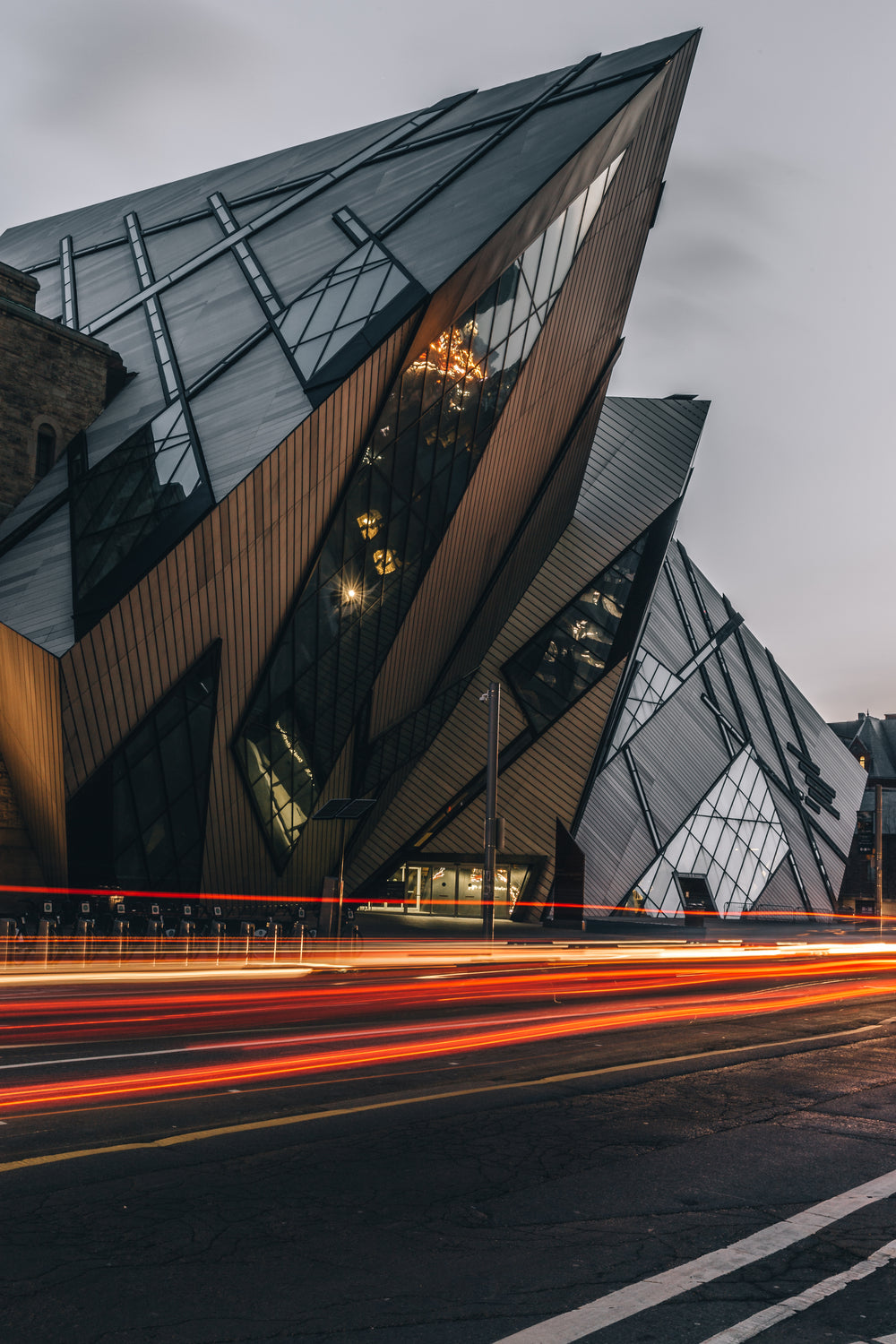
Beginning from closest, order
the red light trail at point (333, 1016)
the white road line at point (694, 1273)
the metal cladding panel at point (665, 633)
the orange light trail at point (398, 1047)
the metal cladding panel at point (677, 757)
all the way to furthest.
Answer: the white road line at point (694, 1273)
the orange light trail at point (398, 1047)
the red light trail at point (333, 1016)
the metal cladding panel at point (677, 757)
the metal cladding panel at point (665, 633)

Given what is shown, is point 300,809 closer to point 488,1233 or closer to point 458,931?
point 458,931

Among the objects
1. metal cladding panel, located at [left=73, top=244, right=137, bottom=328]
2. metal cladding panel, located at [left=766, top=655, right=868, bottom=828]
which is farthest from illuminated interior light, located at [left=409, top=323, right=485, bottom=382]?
metal cladding panel, located at [left=766, top=655, right=868, bottom=828]

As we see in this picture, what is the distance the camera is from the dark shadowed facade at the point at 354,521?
75.2 ft

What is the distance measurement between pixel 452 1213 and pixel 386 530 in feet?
75.8

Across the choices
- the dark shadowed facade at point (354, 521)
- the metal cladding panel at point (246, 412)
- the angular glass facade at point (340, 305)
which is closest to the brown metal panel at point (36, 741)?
the dark shadowed facade at point (354, 521)

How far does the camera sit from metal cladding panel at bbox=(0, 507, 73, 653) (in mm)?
21062

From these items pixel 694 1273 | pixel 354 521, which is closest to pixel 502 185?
pixel 354 521

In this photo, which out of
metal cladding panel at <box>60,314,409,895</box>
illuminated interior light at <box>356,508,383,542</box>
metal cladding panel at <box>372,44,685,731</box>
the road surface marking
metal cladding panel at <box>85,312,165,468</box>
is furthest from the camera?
metal cladding panel at <box>372,44,685,731</box>

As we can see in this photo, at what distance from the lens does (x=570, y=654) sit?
40.5 meters

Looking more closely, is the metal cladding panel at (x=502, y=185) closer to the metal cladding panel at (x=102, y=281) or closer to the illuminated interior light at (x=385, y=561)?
the illuminated interior light at (x=385, y=561)

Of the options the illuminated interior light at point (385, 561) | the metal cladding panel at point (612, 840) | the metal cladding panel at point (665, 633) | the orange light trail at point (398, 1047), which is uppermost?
the metal cladding panel at point (665, 633)

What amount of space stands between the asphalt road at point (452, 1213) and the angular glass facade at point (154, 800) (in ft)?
47.9

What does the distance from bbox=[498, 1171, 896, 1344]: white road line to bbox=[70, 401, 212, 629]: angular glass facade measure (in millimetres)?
17743

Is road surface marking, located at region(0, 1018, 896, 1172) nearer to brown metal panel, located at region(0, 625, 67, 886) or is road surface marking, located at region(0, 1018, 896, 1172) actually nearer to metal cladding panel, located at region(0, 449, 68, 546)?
brown metal panel, located at region(0, 625, 67, 886)
